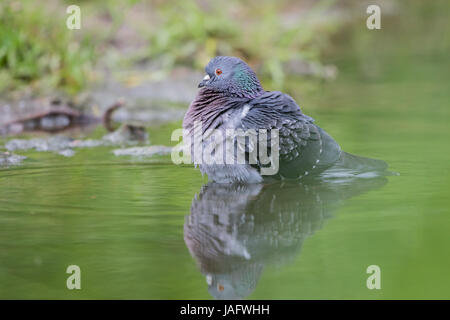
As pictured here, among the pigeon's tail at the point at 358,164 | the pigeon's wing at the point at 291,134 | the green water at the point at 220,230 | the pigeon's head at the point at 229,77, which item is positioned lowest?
the green water at the point at 220,230

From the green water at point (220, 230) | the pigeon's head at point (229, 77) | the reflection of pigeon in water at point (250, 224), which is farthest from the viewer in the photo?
the pigeon's head at point (229, 77)

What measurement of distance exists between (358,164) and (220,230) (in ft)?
5.81

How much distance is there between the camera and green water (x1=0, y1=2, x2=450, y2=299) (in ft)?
11.0

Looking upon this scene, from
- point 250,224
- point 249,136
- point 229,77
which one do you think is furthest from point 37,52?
point 250,224

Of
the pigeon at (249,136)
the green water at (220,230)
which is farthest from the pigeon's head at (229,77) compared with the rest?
the green water at (220,230)

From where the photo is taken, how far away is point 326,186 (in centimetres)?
522

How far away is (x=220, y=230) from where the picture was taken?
4164 millimetres

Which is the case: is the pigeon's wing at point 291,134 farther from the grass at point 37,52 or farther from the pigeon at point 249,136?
the grass at point 37,52

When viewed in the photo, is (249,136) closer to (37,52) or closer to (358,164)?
(358,164)

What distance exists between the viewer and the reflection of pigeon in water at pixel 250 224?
3494 mm

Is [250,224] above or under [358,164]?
under

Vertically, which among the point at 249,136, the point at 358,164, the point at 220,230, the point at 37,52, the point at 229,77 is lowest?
the point at 220,230

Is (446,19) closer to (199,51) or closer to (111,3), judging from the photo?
(199,51)

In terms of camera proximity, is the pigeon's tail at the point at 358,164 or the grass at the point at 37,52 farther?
the grass at the point at 37,52
